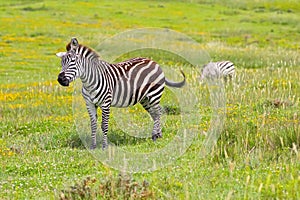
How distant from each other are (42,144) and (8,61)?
18.1 metres

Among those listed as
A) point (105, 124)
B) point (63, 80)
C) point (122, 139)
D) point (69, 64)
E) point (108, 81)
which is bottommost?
point (122, 139)

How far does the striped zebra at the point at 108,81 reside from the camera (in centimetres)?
1098

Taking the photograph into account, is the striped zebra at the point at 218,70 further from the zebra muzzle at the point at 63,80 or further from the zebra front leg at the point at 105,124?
the zebra muzzle at the point at 63,80

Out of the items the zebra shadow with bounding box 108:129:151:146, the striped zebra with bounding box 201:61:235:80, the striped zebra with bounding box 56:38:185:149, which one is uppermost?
the striped zebra with bounding box 56:38:185:149

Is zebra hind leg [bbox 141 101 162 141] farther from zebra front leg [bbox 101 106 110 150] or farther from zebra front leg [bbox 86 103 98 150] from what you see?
zebra front leg [bbox 86 103 98 150]

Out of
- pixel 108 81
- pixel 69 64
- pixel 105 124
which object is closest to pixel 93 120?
pixel 105 124

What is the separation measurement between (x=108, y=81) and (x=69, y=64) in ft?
3.65

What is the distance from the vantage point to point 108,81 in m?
11.7

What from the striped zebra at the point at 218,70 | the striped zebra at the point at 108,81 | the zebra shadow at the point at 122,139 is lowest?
the zebra shadow at the point at 122,139

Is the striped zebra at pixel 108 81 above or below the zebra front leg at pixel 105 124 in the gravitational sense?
above

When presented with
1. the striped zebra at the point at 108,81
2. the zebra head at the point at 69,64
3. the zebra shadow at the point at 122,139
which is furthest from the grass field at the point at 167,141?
the zebra head at the point at 69,64

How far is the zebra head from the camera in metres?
10.6

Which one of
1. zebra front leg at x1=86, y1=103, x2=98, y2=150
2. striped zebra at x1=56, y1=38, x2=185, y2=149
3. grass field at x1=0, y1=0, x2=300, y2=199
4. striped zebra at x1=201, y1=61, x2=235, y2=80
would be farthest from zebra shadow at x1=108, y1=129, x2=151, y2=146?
striped zebra at x1=201, y1=61, x2=235, y2=80

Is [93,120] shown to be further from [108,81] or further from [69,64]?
[69,64]
